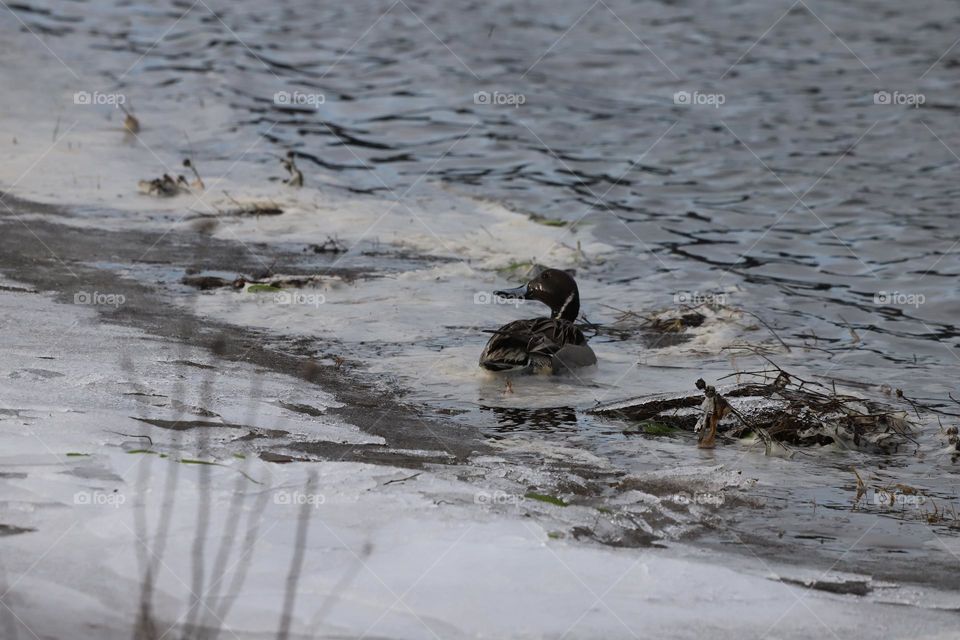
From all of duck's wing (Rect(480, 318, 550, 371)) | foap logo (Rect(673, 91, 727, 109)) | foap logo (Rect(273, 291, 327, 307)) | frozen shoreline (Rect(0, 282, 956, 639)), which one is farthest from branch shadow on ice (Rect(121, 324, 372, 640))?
foap logo (Rect(673, 91, 727, 109))

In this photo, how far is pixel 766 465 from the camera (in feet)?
18.4

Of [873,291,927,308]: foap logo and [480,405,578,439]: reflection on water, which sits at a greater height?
[873,291,927,308]: foap logo

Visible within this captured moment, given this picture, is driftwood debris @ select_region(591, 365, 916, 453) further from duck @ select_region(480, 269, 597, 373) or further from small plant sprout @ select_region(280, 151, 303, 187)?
small plant sprout @ select_region(280, 151, 303, 187)

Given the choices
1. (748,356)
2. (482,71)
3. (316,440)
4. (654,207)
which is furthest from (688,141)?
(316,440)

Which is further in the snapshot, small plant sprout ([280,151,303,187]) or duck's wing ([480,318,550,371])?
small plant sprout ([280,151,303,187])

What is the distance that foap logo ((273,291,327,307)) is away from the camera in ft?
26.6

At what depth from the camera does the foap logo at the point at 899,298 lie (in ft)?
30.0

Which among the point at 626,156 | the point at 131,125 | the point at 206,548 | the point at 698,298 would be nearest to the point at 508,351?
the point at 698,298

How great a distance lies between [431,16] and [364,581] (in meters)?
17.9

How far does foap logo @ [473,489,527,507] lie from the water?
0.98 meters
